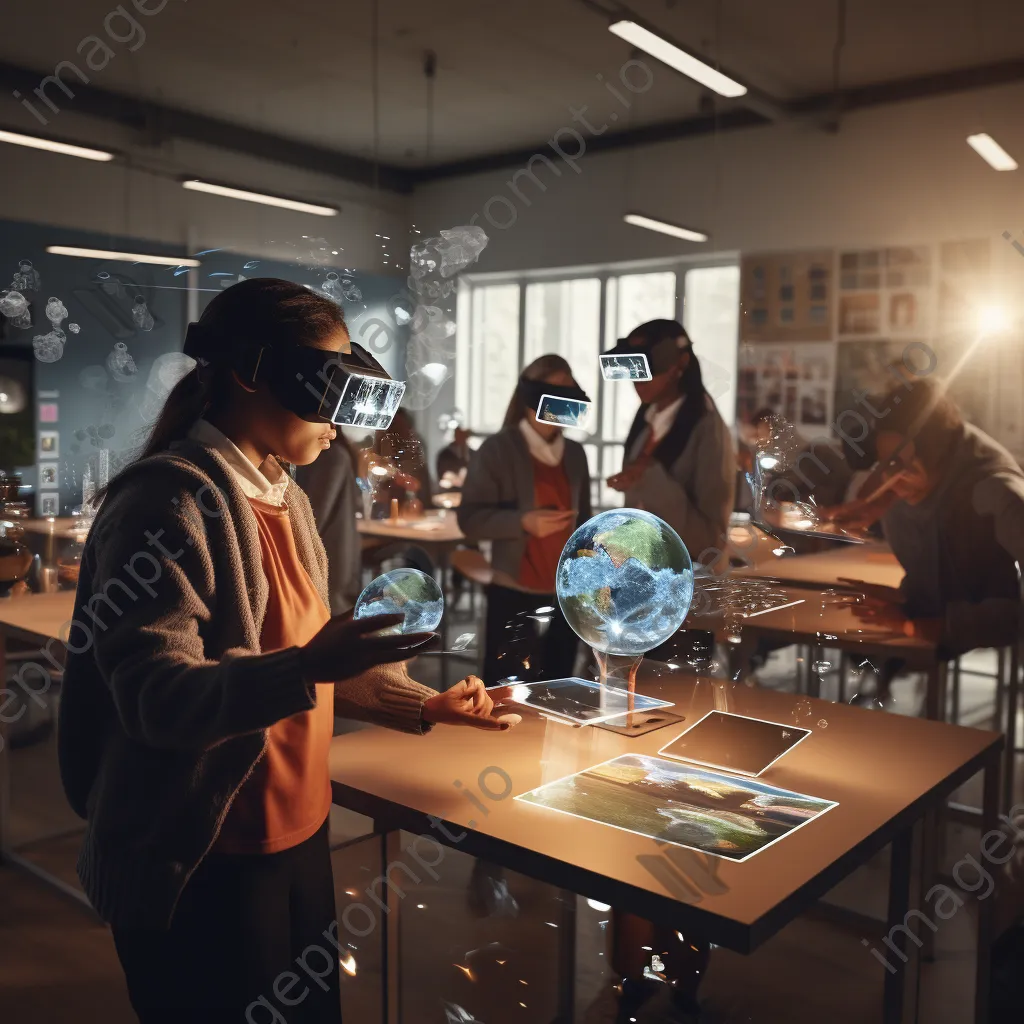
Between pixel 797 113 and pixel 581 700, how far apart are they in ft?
18.1

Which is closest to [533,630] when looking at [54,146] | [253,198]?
[54,146]

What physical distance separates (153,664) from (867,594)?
2.48 meters

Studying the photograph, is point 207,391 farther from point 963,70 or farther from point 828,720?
point 963,70

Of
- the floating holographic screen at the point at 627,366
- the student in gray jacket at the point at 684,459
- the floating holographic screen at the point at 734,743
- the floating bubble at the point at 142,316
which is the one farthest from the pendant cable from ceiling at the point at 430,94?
the floating holographic screen at the point at 734,743

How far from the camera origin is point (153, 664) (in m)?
1.11

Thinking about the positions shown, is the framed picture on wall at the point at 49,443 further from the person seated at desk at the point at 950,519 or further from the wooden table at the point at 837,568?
the person seated at desk at the point at 950,519

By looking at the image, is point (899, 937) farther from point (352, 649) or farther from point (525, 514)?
point (525, 514)

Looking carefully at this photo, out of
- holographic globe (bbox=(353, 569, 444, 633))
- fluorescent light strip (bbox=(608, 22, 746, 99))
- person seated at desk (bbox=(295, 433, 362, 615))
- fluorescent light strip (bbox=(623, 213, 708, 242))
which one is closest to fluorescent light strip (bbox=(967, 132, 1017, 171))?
fluorescent light strip (bbox=(608, 22, 746, 99))

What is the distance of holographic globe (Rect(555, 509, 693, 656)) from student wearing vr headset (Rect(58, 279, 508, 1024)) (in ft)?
1.75

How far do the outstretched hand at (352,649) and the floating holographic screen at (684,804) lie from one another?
0.58 metres

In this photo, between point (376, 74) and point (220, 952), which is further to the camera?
point (376, 74)

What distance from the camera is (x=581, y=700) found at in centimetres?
206

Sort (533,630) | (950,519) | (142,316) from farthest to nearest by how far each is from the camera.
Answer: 1. (950,519)
2. (142,316)
3. (533,630)

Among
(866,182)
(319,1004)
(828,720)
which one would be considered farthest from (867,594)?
(866,182)
